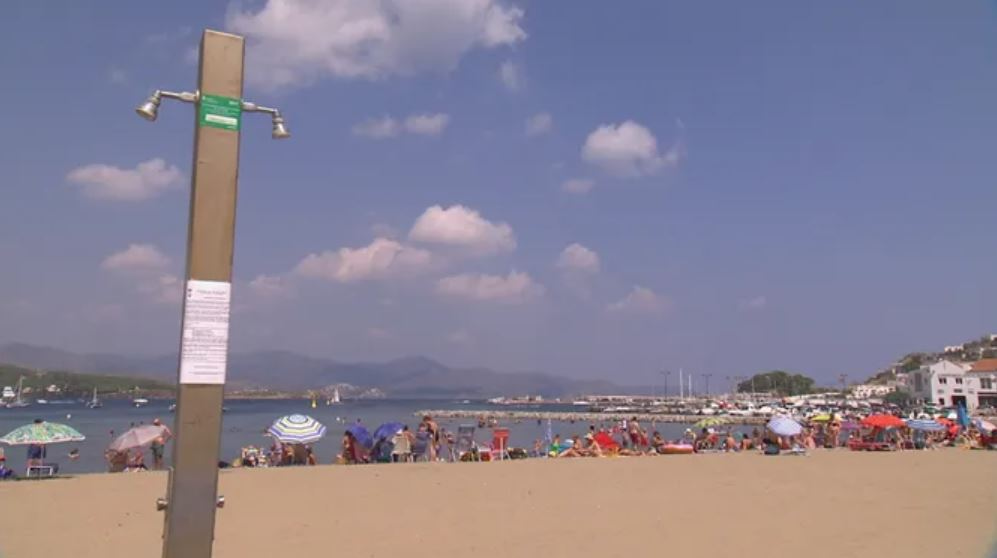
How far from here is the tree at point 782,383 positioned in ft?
519

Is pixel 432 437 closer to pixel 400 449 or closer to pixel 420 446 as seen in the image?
pixel 420 446

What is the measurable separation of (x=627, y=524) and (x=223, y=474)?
29.4ft

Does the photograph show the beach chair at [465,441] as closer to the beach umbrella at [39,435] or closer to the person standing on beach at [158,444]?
the person standing on beach at [158,444]

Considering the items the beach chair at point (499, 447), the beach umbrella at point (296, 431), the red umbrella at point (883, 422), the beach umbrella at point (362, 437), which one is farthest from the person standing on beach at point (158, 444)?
the red umbrella at point (883, 422)

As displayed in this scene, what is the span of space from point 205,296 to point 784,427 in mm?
19828

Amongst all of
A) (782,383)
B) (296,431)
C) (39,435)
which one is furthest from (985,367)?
(39,435)

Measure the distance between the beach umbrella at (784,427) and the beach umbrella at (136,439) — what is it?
15.9 meters

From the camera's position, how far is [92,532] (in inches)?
345

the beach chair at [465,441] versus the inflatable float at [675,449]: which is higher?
the beach chair at [465,441]

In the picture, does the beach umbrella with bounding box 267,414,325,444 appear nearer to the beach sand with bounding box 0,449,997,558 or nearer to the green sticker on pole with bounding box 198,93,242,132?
the beach sand with bounding box 0,449,997,558

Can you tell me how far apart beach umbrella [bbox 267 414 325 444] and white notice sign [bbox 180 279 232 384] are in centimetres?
1349

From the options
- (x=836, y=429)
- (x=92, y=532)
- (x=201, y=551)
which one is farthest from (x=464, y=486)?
(x=836, y=429)

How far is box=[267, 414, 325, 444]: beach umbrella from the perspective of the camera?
17562mm

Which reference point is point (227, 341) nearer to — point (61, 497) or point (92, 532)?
point (92, 532)
